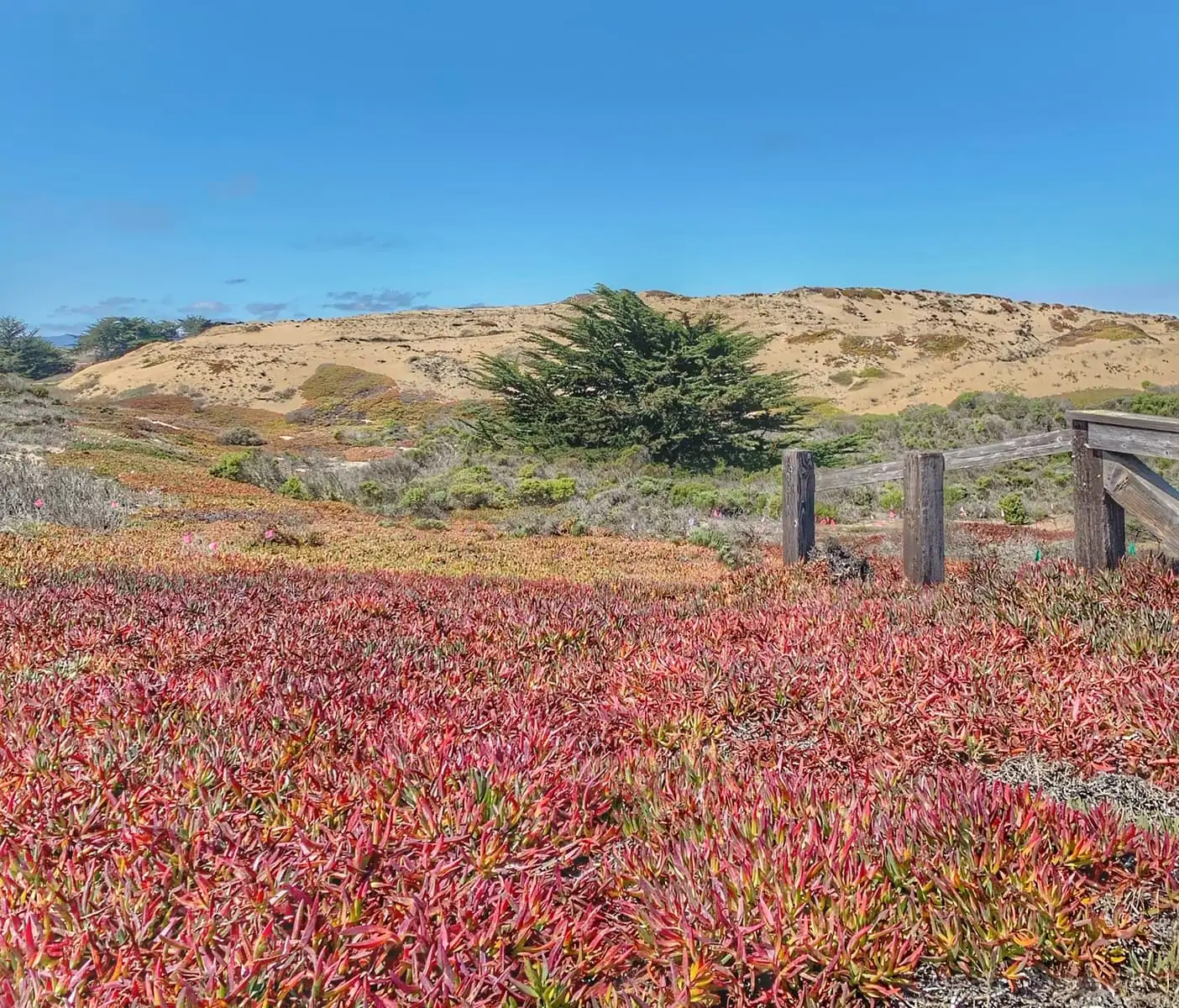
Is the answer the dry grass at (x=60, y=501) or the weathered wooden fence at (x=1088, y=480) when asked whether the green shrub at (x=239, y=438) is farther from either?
the weathered wooden fence at (x=1088, y=480)

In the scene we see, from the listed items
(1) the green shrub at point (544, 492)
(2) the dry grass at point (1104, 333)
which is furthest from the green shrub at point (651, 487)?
(2) the dry grass at point (1104, 333)

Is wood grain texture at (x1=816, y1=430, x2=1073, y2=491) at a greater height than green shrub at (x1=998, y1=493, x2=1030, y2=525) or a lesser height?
greater

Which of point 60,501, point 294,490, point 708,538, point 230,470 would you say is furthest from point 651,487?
point 60,501

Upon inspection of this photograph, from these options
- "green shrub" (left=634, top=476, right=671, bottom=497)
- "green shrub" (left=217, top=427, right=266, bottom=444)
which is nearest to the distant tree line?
"green shrub" (left=217, top=427, right=266, bottom=444)

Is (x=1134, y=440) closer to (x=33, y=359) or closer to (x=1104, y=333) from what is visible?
(x=1104, y=333)

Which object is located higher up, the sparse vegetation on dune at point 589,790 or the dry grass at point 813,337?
the dry grass at point 813,337

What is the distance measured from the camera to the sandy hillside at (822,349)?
47.1 m

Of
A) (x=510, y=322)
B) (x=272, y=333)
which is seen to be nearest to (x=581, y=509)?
(x=510, y=322)

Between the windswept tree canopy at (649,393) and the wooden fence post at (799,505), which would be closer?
the wooden fence post at (799,505)

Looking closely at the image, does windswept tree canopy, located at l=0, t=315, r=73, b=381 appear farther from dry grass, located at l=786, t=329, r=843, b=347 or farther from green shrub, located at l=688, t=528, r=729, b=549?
green shrub, located at l=688, t=528, r=729, b=549

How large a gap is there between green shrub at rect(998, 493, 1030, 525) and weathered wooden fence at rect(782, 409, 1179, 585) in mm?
10425

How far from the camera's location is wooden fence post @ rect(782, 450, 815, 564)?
7578mm

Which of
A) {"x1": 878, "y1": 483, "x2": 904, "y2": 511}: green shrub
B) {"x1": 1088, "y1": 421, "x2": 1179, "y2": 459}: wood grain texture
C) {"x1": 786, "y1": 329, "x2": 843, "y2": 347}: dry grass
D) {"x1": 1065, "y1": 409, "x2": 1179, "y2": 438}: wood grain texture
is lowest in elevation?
{"x1": 878, "y1": 483, "x2": 904, "y2": 511}: green shrub

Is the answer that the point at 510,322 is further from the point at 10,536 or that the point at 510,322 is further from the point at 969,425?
the point at 10,536
